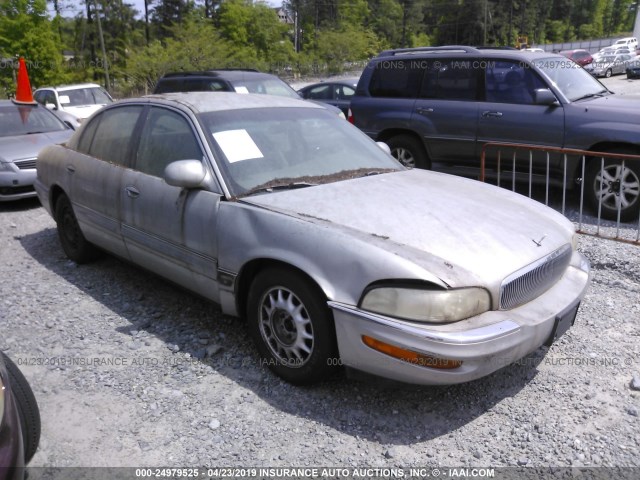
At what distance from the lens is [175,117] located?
4.10 m


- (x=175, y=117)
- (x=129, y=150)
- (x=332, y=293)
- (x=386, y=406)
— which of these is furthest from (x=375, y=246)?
(x=129, y=150)

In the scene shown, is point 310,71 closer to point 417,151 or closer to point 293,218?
point 417,151

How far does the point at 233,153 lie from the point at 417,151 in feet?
14.8

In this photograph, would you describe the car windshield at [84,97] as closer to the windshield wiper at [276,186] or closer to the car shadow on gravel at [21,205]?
the car shadow on gravel at [21,205]

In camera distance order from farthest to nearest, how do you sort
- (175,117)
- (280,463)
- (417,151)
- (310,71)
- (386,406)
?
(310,71)
(417,151)
(175,117)
(386,406)
(280,463)

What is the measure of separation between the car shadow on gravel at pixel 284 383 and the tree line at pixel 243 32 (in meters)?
29.7

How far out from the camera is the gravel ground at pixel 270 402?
2830mm

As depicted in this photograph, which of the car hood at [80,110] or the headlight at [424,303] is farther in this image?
the car hood at [80,110]

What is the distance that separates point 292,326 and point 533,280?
1332 mm

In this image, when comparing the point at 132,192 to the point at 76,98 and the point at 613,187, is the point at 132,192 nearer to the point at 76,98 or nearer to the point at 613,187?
the point at 613,187

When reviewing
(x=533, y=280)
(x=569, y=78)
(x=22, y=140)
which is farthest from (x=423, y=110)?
(x=22, y=140)

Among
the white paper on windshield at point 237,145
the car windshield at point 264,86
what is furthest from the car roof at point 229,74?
the white paper on windshield at point 237,145

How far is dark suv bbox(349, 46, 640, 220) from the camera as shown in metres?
6.25

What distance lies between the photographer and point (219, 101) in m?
4.20
